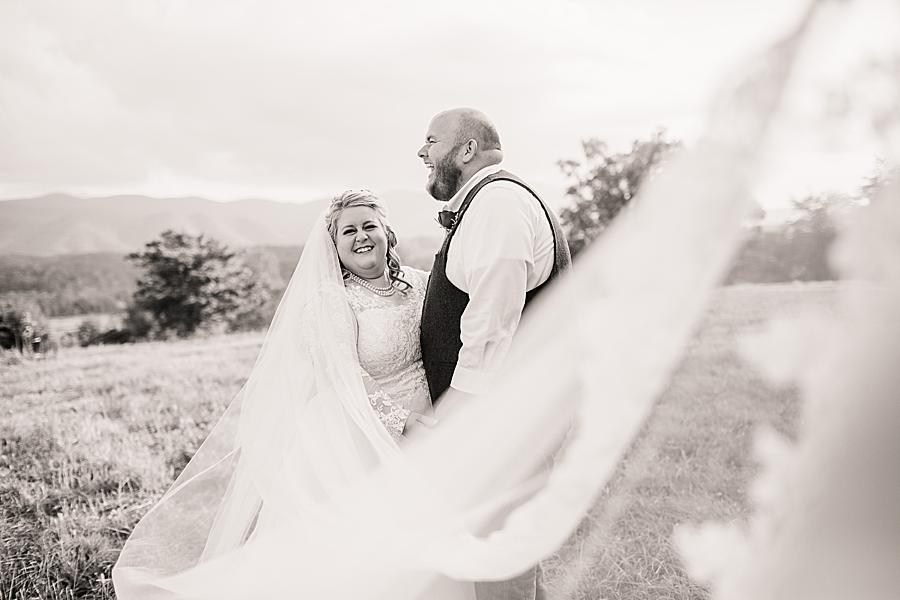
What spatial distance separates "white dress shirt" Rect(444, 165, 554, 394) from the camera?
256 centimetres

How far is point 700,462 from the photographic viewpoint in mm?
4762

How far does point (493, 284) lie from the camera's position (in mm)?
2561

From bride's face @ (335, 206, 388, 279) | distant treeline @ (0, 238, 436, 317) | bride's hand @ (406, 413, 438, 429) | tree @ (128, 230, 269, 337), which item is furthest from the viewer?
distant treeline @ (0, 238, 436, 317)

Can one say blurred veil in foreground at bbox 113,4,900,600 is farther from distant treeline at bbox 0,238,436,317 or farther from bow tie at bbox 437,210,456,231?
distant treeline at bbox 0,238,436,317

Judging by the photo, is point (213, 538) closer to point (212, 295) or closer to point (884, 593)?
point (884, 593)

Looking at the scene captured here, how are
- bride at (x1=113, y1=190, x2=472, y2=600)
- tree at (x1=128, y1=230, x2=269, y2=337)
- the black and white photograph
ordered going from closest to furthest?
the black and white photograph
bride at (x1=113, y1=190, x2=472, y2=600)
tree at (x1=128, y1=230, x2=269, y2=337)

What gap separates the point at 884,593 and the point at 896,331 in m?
0.48

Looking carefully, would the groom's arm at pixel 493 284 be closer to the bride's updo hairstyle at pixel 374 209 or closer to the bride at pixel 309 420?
the bride at pixel 309 420

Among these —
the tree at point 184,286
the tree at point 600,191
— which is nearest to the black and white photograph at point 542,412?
the tree at point 600,191

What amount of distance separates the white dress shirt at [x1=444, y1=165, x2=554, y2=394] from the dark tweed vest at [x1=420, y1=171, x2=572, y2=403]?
8 cm

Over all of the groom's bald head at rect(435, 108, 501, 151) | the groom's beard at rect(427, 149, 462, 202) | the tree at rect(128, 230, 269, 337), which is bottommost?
the tree at rect(128, 230, 269, 337)

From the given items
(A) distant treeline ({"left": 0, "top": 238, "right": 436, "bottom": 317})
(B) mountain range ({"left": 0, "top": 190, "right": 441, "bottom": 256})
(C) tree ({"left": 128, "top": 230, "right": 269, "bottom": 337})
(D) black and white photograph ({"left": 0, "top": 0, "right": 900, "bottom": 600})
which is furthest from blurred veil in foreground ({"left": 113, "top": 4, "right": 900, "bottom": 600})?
(B) mountain range ({"left": 0, "top": 190, "right": 441, "bottom": 256})

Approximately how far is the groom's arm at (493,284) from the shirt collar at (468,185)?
271 millimetres

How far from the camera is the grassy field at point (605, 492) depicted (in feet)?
7.17
